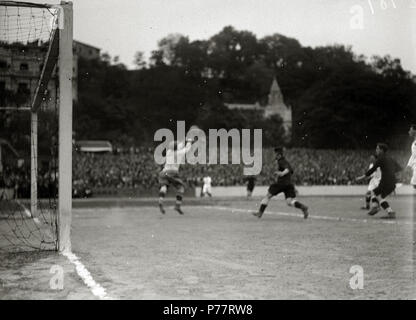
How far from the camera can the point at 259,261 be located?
819 centimetres

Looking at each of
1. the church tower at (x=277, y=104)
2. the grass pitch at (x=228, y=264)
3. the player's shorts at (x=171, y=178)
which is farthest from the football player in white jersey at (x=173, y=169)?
the church tower at (x=277, y=104)

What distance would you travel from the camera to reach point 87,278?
22.5 ft

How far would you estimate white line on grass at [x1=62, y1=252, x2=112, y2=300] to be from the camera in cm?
591

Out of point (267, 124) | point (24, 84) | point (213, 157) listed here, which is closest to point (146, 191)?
point (213, 157)

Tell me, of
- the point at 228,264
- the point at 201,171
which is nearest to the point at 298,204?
the point at 228,264

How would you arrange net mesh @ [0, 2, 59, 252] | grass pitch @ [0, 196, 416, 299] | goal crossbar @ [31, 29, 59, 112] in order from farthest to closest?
goal crossbar @ [31, 29, 59, 112] → net mesh @ [0, 2, 59, 252] → grass pitch @ [0, 196, 416, 299]

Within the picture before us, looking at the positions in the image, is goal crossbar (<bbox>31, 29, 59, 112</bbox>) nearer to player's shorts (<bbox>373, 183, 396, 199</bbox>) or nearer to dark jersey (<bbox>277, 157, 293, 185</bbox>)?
dark jersey (<bbox>277, 157, 293, 185</bbox>)

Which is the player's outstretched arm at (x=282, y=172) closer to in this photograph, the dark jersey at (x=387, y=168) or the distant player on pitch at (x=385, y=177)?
the distant player on pitch at (x=385, y=177)

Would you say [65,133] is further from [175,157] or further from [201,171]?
[201,171]

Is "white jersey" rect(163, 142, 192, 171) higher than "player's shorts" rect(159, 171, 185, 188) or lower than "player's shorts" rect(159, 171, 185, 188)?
higher

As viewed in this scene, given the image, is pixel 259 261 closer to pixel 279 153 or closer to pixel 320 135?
pixel 279 153

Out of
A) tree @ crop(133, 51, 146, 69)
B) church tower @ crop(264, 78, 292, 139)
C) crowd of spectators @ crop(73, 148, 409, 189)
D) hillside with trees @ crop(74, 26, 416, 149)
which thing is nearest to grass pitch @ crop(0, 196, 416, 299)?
crowd of spectators @ crop(73, 148, 409, 189)

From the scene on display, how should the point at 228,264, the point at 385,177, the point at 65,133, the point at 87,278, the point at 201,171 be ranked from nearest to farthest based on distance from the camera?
the point at 87,278
the point at 228,264
the point at 65,133
the point at 385,177
the point at 201,171
